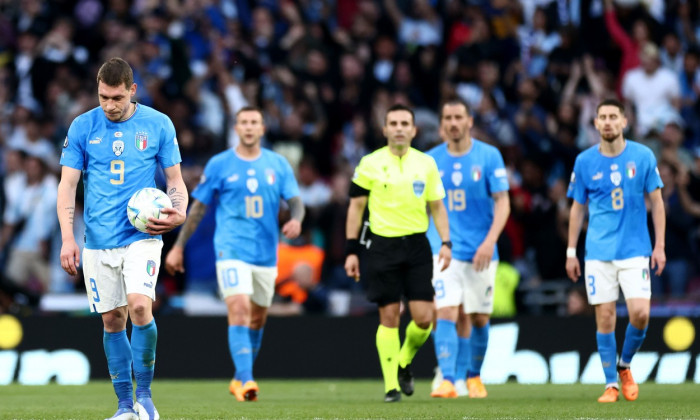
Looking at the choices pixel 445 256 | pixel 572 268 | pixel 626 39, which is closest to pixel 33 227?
pixel 445 256

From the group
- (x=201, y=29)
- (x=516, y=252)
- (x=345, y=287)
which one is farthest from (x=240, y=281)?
(x=201, y=29)

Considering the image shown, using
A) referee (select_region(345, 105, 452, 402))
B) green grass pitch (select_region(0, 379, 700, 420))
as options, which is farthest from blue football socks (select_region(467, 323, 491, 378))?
referee (select_region(345, 105, 452, 402))

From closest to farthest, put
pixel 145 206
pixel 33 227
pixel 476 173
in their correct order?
pixel 145 206
pixel 476 173
pixel 33 227

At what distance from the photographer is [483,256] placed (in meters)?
11.6

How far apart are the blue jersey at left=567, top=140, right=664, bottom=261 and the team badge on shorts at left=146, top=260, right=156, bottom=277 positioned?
14.5 feet

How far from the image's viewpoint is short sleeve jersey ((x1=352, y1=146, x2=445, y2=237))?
10852 millimetres

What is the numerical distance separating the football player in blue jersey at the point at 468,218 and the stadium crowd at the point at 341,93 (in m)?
3.66

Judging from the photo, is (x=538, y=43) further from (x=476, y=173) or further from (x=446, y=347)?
(x=446, y=347)

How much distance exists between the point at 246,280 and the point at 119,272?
3474 mm

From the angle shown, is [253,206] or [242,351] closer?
[242,351]

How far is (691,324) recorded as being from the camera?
14.3 meters

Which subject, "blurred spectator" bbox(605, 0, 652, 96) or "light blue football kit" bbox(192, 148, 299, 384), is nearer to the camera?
"light blue football kit" bbox(192, 148, 299, 384)

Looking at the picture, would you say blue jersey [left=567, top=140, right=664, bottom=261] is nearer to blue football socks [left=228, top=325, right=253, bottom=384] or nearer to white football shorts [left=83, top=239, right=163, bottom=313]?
blue football socks [left=228, top=325, right=253, bottom=384]

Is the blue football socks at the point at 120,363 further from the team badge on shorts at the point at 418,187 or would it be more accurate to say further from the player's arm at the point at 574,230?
the player's arm at the point at 574,230
